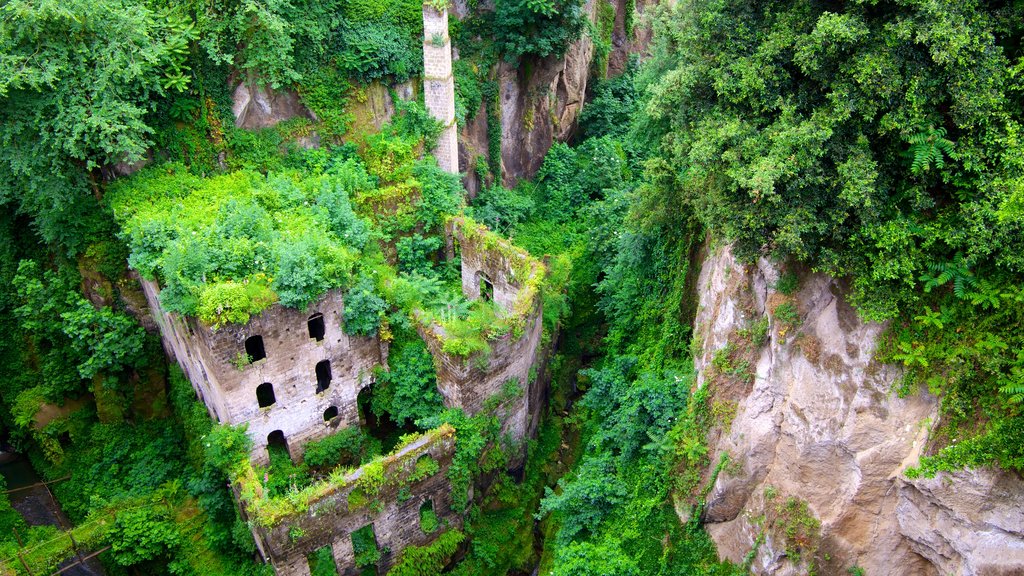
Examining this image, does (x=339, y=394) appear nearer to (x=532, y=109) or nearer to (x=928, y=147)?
Answer: (x=532, y=109)

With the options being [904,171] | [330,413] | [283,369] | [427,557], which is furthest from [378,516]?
[904,171]

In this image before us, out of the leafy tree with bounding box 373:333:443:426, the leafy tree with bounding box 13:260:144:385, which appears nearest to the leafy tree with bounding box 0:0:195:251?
the leafy tree with bounding box 13:260:144:385

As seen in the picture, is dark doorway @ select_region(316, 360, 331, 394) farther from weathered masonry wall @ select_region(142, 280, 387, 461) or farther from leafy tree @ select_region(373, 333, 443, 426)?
leafy tree @ select_region(373, 333, 443, 426)

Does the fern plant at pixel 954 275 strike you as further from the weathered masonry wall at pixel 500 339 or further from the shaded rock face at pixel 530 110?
the shaded rock face at pixel 530 110

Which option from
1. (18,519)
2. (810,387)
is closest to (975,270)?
(810,387)

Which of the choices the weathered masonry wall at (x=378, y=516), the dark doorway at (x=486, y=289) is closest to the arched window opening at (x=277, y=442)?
the weathered masonry wall at (x=378, y=516)

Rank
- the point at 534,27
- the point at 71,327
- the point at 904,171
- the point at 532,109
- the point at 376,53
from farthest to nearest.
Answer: the point at 532,109 → the point at 534,27 → the point at 376,53 → the point at 71,327 → the point at 904,171

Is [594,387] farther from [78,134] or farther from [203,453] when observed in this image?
[78,134]
